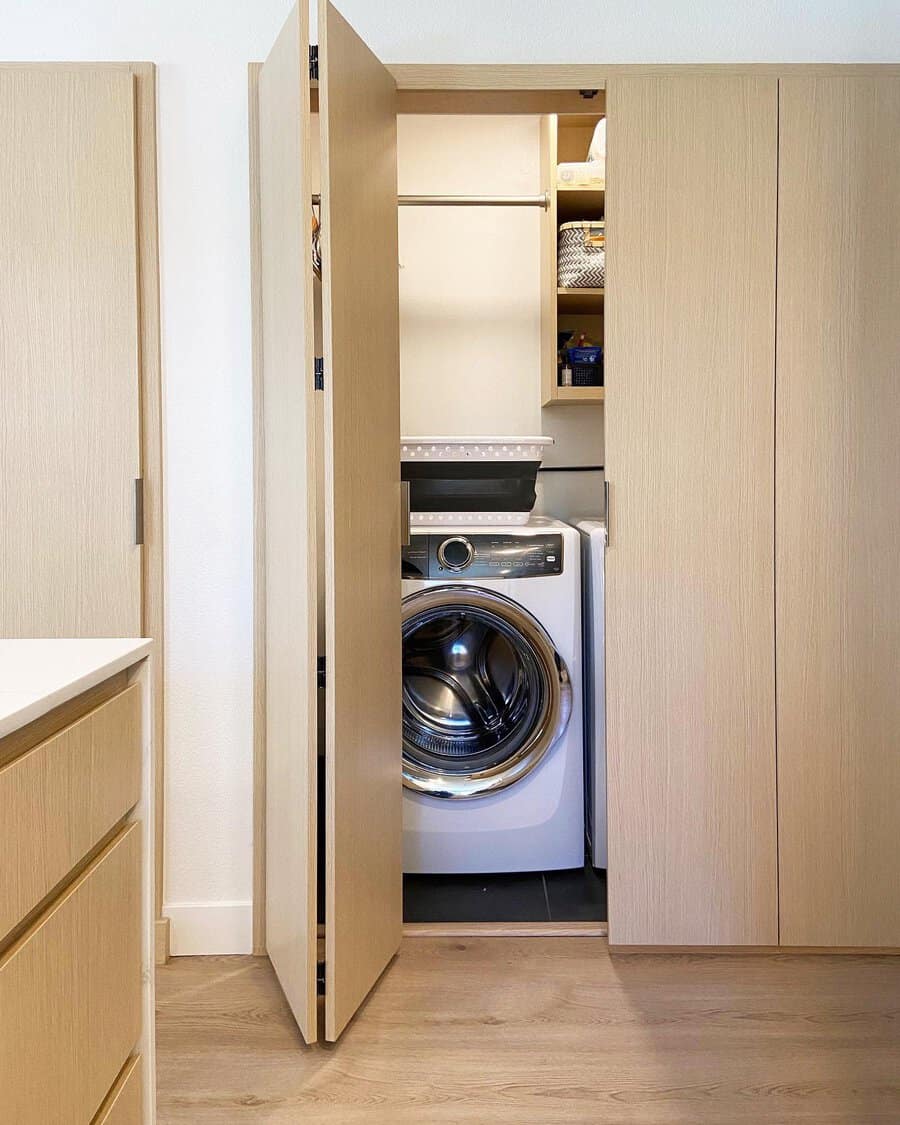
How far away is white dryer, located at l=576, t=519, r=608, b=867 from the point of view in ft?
8.01

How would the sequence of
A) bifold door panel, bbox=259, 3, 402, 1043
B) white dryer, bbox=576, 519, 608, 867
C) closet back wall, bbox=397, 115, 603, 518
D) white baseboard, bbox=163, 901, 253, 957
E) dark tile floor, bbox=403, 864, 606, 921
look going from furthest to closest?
closet back wall, bbox=397, 115, 603, 518
white dryer, bbox=576, 519, 608, 867
dark tile floor, bbox=403, 864, 606, 921
white baseboard, bbox=163, 901, 253, 957
bifold door panel, bbox=259, 3, 402, 1043

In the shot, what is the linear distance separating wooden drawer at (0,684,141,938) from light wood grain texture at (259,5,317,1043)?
0.58m

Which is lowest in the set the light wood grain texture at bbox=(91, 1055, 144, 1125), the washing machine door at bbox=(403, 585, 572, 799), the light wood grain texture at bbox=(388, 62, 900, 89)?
the light wood grain texture at bbox=(91, 1055, 144, 1125)

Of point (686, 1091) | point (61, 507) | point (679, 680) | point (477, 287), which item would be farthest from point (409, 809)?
point (477, 287)

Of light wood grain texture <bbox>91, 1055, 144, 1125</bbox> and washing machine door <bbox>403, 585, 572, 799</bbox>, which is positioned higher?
washing machine door <bbox>403, 585, 572, 799</bbox>

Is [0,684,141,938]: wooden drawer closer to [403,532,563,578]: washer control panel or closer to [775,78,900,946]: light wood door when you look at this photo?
[403,532,563,578]: washer control panel

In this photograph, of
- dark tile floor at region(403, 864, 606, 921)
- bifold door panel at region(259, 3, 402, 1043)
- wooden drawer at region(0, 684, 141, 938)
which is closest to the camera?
wooden drawer at region(0, 684, 141, 938)

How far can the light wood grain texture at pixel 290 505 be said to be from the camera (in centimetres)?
169

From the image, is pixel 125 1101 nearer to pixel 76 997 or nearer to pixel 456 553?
pixel 76 997

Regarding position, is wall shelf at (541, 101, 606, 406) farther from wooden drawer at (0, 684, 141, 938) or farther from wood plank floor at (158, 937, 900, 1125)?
wooden drawer at (0, 684, 141, 938)

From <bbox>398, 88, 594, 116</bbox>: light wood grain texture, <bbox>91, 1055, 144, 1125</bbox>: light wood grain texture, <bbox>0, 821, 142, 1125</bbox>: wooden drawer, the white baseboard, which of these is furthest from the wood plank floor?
<bbox>398, 88, 594, 116</bbox>: light wood grain texture

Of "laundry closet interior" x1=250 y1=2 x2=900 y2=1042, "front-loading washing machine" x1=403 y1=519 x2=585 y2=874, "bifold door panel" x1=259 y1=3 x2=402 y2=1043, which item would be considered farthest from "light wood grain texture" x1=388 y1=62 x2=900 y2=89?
"front-loading washing machine" x1=403 y1=519 x2=585 y2=874

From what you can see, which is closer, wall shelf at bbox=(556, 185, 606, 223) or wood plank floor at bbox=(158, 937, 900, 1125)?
wood plank floor at bbox=(158, 937, 900, 1125)

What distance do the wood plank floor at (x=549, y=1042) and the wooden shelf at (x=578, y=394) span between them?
5.06 feet
